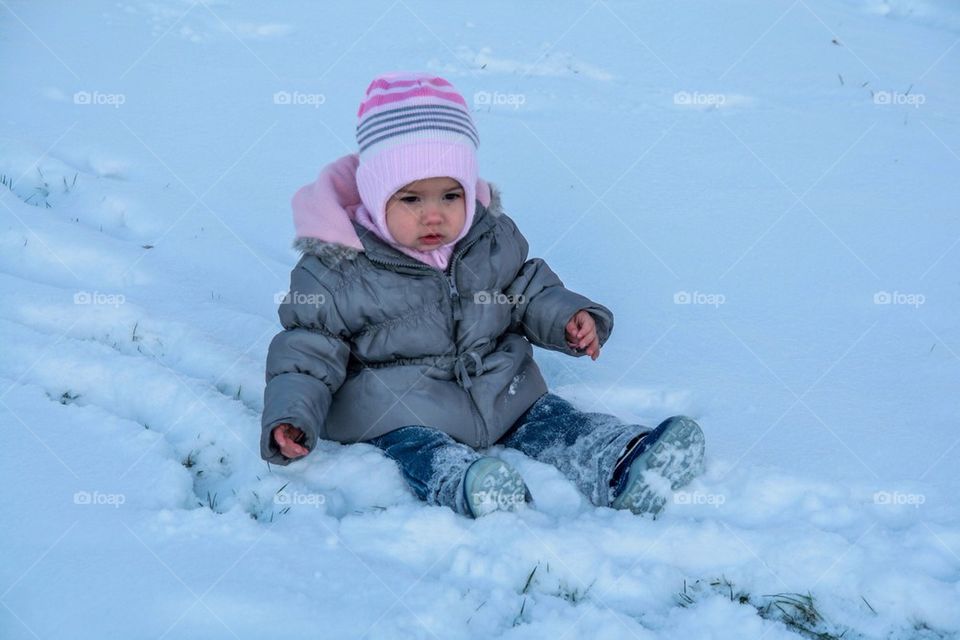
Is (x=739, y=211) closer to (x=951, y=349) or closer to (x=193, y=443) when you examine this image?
(x=951, y=349)

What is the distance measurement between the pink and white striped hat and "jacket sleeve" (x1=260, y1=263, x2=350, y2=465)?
0.90 ft

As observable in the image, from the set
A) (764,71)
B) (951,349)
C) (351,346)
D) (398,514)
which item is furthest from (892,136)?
(398,514)

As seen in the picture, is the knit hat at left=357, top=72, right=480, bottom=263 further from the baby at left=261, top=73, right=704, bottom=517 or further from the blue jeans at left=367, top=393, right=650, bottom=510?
the blue jeans at left=367, top=393, right=650, bottom=510

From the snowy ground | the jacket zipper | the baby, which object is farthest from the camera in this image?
the jacket zipper

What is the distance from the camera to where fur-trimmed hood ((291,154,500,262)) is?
2.74 meters

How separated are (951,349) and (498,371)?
151cm

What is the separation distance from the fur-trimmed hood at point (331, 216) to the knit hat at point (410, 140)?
81 mm

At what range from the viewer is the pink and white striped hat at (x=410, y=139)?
2.68m

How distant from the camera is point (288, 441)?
249 cm

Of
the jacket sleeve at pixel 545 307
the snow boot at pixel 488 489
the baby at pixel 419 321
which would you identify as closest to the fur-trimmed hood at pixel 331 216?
the baby at pixel 419 321

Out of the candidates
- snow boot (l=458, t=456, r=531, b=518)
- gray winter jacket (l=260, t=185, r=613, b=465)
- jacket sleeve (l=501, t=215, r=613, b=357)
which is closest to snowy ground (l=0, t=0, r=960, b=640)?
snow boot (l=458, t=456, r=531, b=518)

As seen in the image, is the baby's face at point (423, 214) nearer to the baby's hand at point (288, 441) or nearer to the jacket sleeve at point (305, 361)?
the jacket sleeve at point (305, 361)

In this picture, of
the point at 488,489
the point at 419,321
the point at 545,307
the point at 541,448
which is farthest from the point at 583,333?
the point at 488,489

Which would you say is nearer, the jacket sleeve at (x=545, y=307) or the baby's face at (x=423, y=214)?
the baby's face at (x=423, y=214)
